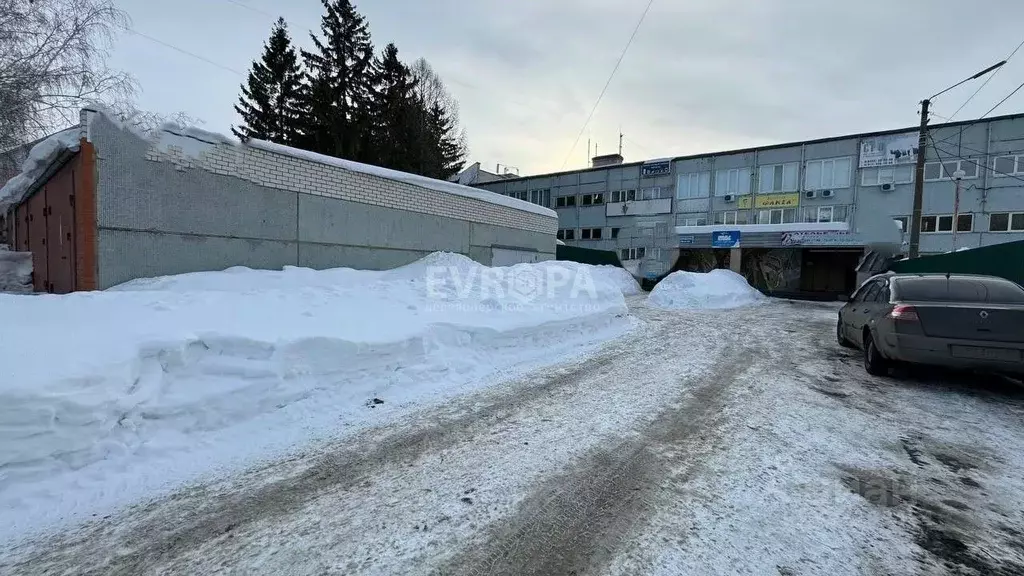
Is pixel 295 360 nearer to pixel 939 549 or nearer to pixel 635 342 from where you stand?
pixel 939 549

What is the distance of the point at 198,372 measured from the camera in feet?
14.7

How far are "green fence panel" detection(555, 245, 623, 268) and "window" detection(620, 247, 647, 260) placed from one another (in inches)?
167

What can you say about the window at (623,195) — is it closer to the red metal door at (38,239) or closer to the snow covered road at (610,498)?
the snow covered road at (610,498)

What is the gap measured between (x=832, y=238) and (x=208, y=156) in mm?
29217

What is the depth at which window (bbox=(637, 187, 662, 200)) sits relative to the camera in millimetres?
36156

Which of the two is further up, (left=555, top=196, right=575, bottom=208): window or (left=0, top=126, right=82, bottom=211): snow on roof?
(left=555, top=196, right=575, bottom=208): window

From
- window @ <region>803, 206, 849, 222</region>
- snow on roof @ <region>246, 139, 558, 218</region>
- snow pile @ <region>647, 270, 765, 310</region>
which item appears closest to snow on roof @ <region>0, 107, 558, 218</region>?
snow on roof @ <region>246, 139, 558, 218</region>

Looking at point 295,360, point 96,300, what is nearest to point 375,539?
point 295,360

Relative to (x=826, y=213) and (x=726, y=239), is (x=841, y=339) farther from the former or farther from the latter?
(x=826, y=213)

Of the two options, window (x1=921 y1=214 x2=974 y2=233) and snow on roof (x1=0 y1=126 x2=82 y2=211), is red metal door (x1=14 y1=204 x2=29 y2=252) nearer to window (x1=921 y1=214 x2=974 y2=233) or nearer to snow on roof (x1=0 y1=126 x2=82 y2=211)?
snow on roof (x1=0 y1=126 x2=82 y2=211)

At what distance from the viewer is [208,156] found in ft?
27.9

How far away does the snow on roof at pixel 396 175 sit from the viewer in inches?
380

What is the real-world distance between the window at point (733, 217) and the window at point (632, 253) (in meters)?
5.81

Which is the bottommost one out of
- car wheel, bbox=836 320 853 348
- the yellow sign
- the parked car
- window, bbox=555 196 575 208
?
car wheel, bbox=836 320 853 348
